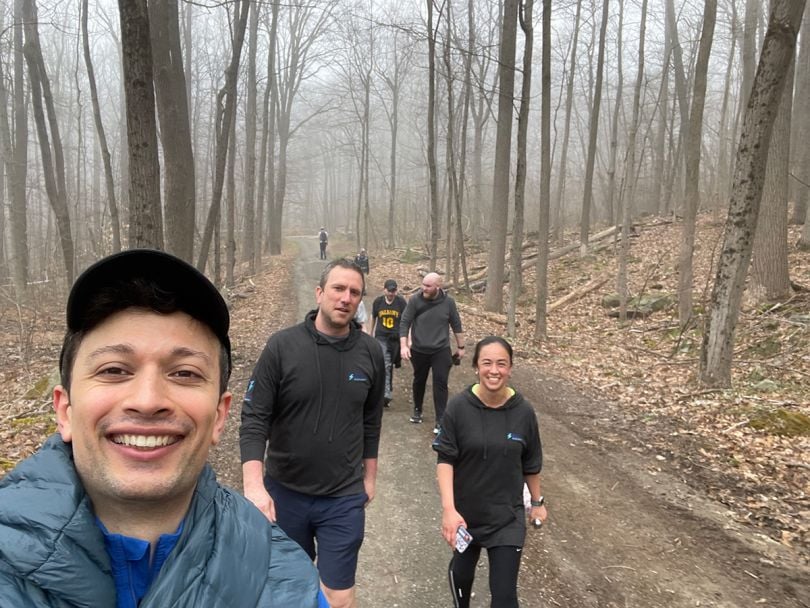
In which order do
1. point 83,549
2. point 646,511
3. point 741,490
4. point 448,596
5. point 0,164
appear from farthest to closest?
1. point 0,164
2. point 741,490
3. point 646,511
4. point 448,596
5. point 83,549

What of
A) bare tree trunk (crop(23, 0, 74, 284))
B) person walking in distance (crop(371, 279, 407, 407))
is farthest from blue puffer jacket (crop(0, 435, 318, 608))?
bare tree trunk (crop(23, 0, 74, 284))

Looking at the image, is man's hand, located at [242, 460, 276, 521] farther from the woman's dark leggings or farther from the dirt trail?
the dirt trail

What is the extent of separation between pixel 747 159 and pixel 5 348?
14.8m

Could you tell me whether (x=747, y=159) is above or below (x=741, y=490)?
above

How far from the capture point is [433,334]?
7395 millimetres

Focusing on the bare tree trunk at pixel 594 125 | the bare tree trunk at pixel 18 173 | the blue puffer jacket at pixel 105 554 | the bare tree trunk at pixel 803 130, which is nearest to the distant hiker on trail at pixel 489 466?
the blue puffer jacket at pixel 105 554

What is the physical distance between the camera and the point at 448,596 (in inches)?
161

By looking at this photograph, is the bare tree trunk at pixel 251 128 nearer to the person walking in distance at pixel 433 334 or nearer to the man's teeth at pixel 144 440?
the person walking in distance at pixel 433 334

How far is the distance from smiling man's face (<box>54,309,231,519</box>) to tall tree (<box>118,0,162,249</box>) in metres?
5.93

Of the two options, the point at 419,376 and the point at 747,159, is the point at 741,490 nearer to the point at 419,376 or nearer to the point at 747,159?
the point at 419,376

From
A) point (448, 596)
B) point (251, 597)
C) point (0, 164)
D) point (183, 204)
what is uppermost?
point (0, 164)

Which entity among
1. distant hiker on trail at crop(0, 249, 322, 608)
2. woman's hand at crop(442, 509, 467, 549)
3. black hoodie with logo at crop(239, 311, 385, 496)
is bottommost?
woman's hand at crop(442, 509, 467, 549)

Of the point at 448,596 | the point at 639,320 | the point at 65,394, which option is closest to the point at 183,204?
the point at 448,596

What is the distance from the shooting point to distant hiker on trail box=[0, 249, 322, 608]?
3.61 ft
